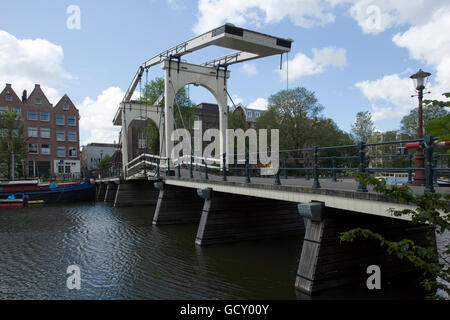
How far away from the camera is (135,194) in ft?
74.6

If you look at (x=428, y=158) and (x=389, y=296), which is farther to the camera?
(x=389, y=296)

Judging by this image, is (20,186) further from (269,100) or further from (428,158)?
(428,158)

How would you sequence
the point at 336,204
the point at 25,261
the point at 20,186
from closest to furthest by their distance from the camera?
the point at 336,204
the point at 25,261
the point at 20,186

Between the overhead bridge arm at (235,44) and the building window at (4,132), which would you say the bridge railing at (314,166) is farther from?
the building window at (4,132)

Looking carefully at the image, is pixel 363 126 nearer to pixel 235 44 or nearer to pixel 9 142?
pixel 235 44

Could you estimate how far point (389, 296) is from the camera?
6.36 meters

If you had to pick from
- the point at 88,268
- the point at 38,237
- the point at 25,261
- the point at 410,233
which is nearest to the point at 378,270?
the point at 410,233

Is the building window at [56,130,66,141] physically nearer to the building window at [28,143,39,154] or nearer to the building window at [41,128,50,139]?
the building window at [41,128,50,139]

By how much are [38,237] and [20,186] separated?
49.6 ft

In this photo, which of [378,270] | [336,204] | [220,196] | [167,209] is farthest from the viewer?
[167,209]

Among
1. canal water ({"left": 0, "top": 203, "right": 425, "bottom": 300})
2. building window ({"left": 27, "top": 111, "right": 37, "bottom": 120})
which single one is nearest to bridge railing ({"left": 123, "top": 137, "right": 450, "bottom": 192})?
canal water ({"left": 0, "top": 203, "right": 425, "bottom": 300})

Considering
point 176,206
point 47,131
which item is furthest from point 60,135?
point 176,206

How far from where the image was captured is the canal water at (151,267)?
680cm

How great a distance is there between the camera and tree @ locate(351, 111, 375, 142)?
120 feet
